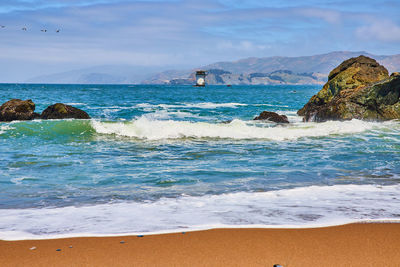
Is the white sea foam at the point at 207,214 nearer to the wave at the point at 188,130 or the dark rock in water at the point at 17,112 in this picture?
the wave at the point at 188,130

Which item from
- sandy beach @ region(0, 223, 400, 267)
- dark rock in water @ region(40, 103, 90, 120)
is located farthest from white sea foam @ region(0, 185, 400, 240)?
dark rock in water @ region(40, 103, 90, 120)

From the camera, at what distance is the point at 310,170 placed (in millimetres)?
8086

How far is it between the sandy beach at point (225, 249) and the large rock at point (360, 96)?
52.3 ft

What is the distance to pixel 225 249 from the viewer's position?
3637 mm

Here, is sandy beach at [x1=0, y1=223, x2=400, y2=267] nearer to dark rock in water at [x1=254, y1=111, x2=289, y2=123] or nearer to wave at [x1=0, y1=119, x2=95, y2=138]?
wave at [x1=0, y1=119, x2=95, y2=138]

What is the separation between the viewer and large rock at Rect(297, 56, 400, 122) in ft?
61.3

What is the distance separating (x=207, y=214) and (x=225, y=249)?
4.12 feet

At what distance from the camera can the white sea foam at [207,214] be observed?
4.36 metres

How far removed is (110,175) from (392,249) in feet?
18.1

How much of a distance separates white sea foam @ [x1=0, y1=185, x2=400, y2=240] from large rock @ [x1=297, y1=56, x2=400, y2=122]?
45.3 ft

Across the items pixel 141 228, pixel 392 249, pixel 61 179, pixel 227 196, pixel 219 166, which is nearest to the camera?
pixel 392 249

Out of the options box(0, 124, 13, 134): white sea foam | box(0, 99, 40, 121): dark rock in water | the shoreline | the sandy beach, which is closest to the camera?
the sandy beach

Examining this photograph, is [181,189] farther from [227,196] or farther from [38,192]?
[38,192]

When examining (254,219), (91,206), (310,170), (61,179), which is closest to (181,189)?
(91,206)
